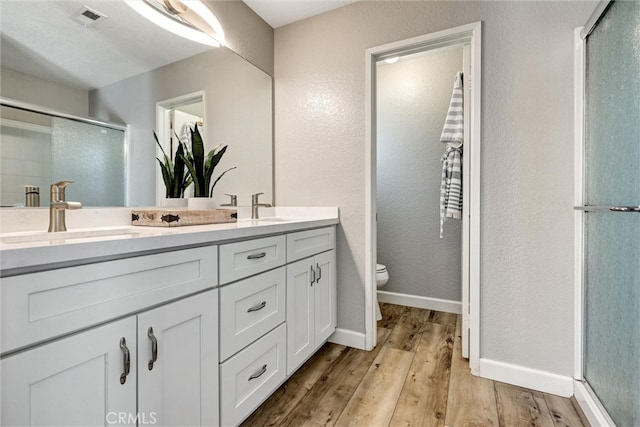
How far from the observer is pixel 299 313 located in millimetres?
1536

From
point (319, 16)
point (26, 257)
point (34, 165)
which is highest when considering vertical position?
point (319, 16)

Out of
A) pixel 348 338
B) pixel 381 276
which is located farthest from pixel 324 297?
pixel 381 276

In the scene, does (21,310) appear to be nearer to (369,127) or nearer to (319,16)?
(369,127)

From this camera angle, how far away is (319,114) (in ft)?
6.66

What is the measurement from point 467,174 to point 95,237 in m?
1.74

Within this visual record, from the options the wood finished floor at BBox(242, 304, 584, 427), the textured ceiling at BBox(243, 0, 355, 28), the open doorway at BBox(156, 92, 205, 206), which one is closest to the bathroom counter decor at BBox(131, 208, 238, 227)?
the open doorway at BBox(156, 92, 205, 206)

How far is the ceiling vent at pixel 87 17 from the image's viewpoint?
3.84 ft

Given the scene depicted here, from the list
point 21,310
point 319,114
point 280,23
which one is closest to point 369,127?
point 319,114

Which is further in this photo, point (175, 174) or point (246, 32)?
point (246, 32)

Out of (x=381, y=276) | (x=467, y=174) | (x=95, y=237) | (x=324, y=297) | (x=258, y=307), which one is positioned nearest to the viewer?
(x=95, y=237)

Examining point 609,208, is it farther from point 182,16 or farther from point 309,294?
point 182,16

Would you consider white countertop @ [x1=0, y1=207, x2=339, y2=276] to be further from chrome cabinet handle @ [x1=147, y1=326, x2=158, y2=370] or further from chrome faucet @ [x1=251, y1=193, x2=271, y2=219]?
chrome faucet @ [x1=251, y1=193, x2=271, y2=219]

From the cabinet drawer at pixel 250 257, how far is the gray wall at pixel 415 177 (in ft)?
5.50

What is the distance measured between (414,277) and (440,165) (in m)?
1.03
